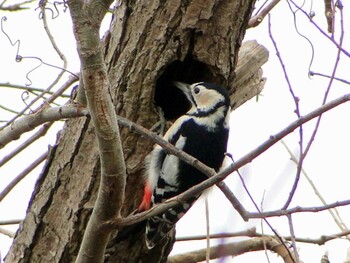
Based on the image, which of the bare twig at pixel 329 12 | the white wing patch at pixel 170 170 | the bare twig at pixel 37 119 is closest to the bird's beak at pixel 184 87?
the white wing patch at pixel 170 170

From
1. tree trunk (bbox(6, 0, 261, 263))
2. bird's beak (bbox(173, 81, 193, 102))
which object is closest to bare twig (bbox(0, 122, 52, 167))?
→ tree trunk (bbox(6, 0, 261, 263))

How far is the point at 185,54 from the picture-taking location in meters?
3.93

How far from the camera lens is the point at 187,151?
13.4ft

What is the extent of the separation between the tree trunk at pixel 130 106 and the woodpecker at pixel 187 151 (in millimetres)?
79

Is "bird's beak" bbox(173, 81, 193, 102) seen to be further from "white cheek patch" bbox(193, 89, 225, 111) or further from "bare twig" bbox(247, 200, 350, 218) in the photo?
"bare twig" bbox(247, 200, 350, 218)

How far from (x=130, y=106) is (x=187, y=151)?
465mm

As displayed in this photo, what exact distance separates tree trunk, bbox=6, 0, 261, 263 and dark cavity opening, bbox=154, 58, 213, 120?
0.08 m

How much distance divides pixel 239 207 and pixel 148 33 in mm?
1525

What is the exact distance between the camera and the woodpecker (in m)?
3.81

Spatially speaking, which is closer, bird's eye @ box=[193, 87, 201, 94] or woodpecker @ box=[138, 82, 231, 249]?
woodpecker @ box=[138, 82, 231, 249]

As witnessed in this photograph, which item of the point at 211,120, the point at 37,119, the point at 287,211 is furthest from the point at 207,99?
the point at 287,211

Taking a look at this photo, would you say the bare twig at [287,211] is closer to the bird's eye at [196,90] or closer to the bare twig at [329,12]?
the bare twig at [329,12]

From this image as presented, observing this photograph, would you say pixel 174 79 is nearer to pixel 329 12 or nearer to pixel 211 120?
pixel 211 120

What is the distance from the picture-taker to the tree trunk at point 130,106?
363cm
